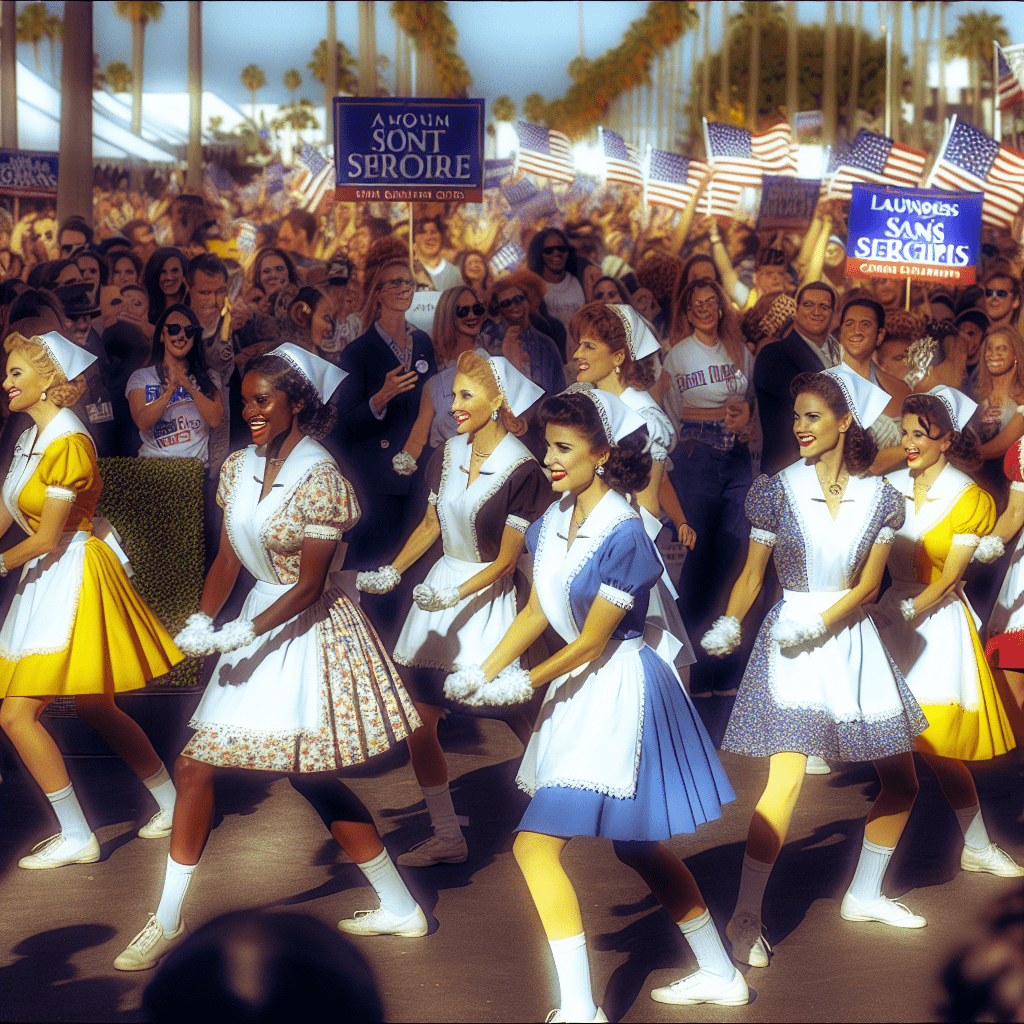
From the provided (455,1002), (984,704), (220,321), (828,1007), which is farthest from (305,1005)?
(220,321)

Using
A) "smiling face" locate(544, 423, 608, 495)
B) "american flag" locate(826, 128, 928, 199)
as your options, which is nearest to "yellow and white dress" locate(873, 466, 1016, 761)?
"smiling face" locate(544, 423, 608, 495)

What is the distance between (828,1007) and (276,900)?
195 cm

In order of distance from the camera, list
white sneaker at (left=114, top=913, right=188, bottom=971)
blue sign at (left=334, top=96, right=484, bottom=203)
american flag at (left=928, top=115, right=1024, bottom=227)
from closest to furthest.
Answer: white sneaker at (left=114, top=913, right=188, bottom=971) < blue sign at (left=334, top=96, right=484, bottom=203) < american flag at (left=928, top=115, right=1024, bottom=227)

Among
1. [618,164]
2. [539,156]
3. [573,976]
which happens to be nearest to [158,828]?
[573,976]

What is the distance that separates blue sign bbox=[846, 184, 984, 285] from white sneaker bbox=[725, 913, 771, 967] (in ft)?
21.5

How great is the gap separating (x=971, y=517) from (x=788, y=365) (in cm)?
277

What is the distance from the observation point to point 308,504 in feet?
16.0

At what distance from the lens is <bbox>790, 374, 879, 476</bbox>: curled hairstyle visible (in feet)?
16.6

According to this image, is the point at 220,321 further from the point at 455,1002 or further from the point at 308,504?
the point at 455,1002

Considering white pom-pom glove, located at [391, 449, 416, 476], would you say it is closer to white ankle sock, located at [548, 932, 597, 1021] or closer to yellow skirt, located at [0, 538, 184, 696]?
yellow skirt, located at [0, 538, 184, 696]

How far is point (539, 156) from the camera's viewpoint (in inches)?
909

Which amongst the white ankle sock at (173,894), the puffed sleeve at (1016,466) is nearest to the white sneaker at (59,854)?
the white ankle sock at (173,894)

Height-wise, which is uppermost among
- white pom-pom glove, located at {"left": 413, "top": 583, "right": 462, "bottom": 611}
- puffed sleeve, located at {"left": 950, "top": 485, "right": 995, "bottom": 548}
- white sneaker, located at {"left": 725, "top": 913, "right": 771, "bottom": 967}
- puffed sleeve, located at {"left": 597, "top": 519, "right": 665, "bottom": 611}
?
puffed sleeve, located at {"left": 597, "top": 519, "right": 665, "bottom": 611}

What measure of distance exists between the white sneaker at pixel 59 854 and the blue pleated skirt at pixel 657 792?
220 centimetres
